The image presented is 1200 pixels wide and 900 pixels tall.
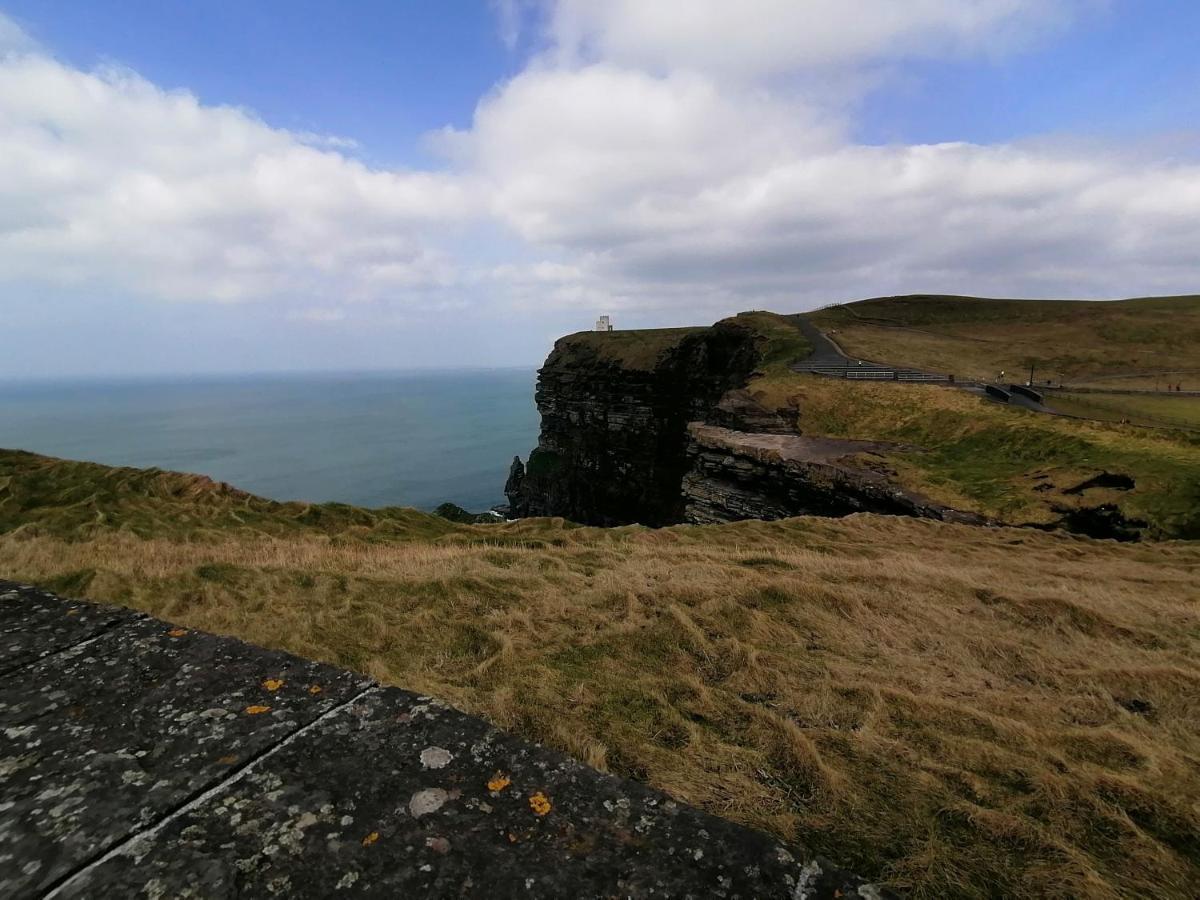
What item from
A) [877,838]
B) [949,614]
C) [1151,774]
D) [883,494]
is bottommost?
[883,494]

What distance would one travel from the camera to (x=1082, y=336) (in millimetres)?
69812

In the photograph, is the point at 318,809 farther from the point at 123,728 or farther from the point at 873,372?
the point at 873,372

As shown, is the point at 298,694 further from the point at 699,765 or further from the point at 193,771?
the point at 699,765

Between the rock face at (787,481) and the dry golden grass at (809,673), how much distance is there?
1466 cm

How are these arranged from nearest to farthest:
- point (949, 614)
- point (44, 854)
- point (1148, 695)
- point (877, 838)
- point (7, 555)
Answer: point (44, 854)
point (877, 838)
point (1148, 695)
point (949, 614)
point (7, 555)

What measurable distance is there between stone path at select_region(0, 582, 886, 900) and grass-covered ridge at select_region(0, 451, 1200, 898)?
1.71 meters

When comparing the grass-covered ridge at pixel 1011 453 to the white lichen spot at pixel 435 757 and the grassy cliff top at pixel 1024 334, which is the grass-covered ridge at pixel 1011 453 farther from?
the white lichen spot at pixel 435 757

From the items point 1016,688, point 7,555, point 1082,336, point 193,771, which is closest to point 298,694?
point 193,771

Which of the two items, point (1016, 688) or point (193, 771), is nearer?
point (193, 771)

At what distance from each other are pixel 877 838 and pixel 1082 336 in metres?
89.5

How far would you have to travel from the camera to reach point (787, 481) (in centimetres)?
3281

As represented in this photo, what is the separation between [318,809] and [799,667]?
5434 millimetres

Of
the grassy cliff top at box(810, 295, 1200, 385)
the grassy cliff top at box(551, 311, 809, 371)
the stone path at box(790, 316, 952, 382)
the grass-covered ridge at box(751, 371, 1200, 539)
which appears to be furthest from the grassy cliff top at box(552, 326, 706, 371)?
the grass-covered ridge at box(751, 371, 1200, 539)

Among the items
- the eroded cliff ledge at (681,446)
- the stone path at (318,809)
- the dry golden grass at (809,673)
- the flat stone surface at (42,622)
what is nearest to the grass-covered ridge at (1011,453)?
the eroded cliff ledge at (681,446)
